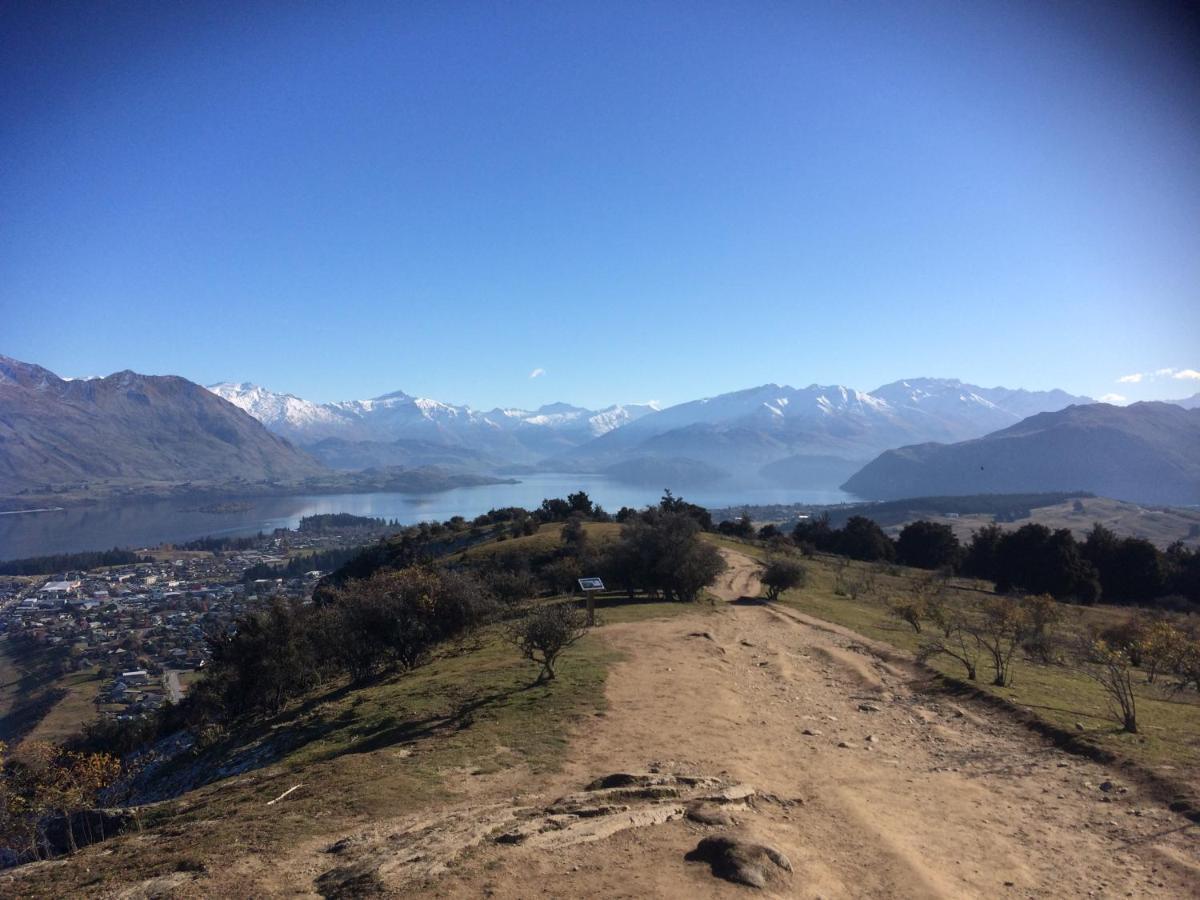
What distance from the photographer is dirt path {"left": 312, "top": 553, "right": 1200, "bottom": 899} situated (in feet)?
24.6

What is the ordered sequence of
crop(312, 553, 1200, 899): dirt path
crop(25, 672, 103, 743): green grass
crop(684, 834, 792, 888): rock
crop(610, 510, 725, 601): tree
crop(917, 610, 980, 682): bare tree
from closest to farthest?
crop(684, 834, 792, 888): rock
crop(312, 553, 1200, 899): dirt path
crop(917, 610, 980, 682): bare tree
crop(610, 510, 725, 601): tree
crop(25, 672, 103, 743): green grass

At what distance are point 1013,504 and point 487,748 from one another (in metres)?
169

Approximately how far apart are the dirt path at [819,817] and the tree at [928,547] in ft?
178

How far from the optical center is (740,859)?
7.53 meters

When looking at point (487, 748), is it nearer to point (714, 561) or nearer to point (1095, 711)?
point (1095, 711)

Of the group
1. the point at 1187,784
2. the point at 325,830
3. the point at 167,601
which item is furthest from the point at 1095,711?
the point at 167,601

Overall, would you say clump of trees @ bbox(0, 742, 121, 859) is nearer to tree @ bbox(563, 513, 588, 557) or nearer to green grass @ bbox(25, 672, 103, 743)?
green grass @ bbox(25, 672, 103, 743)

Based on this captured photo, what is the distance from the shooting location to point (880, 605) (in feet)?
125

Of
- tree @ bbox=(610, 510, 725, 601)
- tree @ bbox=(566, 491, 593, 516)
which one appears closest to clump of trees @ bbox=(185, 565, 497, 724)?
tree @ bbox=(610, 510, 725, 601)

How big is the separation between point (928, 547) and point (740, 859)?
67568mm

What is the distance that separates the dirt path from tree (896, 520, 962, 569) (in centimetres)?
5431

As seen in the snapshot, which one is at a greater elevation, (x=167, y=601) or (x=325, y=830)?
(x=325, y=830)

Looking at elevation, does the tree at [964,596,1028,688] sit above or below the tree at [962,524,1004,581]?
above

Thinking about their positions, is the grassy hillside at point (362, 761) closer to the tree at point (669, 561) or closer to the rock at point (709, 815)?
the rock at point (709, 815)
